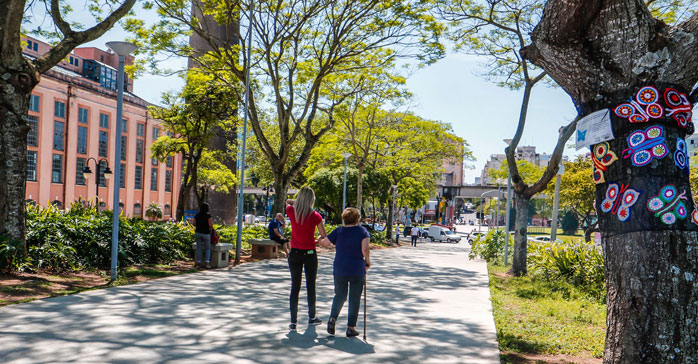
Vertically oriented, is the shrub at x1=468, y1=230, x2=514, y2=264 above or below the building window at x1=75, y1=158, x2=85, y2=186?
A: below

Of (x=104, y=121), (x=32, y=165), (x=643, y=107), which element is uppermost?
(x=104, y=121)

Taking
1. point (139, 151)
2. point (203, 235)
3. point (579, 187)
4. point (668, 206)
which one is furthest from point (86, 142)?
point (668, 206)

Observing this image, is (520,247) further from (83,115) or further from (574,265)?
(83,115)

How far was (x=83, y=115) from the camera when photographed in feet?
174

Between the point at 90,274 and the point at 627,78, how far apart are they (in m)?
9.97

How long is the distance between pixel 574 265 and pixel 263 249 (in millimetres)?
8970

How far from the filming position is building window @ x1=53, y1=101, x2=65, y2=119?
49247 millimetres

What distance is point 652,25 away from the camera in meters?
4.35

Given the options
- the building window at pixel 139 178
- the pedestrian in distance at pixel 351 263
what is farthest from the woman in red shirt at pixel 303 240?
the building window at pixel 139 178

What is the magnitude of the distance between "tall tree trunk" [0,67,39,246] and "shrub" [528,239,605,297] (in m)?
11.2

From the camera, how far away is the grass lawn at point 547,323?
6.07 metres

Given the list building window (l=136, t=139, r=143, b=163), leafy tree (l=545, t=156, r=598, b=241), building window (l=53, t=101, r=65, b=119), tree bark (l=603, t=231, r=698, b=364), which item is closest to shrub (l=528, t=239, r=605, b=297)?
tree bark (l=603, t=231, r=698, b=364)

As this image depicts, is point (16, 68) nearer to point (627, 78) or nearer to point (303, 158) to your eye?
point (627, 78)

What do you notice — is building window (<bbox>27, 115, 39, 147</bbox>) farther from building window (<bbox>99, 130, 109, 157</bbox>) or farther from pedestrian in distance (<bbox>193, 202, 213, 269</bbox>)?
pedestrian in distance (<bbox>193, 202, 213, 269</bbox>)
